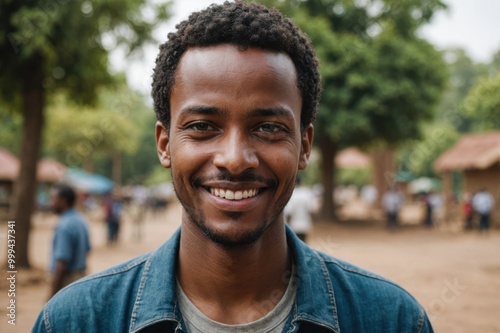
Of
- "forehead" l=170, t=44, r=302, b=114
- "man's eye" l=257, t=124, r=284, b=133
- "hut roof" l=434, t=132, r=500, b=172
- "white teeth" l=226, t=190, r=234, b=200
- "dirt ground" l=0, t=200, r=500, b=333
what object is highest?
"hut roof" l=434, t=132, r=500, b=172

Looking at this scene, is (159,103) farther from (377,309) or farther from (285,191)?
(377,309)

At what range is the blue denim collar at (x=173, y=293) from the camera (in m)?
1.86

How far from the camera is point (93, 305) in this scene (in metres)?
1.85

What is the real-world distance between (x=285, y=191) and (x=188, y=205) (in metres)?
0.35

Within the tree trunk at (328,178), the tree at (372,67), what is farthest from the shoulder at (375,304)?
the tree trunk at (328,178)

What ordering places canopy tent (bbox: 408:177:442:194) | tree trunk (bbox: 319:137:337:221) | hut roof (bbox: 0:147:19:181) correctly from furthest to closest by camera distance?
canopy tent (bbox: 408:177:442:194) → hut roof (bbox: 0:147:19:181) → tree trunk (bbox: 319:137:337:221)

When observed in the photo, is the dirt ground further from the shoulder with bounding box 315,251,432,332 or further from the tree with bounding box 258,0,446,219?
the shoulder with bounding box 315,251,432,332

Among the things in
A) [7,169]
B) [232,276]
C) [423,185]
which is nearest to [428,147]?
[7,169]

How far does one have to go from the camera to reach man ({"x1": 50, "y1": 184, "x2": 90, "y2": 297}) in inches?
217

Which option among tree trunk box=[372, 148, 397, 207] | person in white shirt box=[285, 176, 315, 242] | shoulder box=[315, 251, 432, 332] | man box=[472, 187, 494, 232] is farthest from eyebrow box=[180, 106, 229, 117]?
tree trunk box=[372, 148, 397, 207]

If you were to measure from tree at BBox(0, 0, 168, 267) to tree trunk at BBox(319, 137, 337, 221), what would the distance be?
12945 mm

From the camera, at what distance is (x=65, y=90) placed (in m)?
12.0

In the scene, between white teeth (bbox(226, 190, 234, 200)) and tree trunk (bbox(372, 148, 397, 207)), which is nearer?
white teeth (bbox(226, 190, 234, 200))

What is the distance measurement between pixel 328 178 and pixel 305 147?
21.0m
